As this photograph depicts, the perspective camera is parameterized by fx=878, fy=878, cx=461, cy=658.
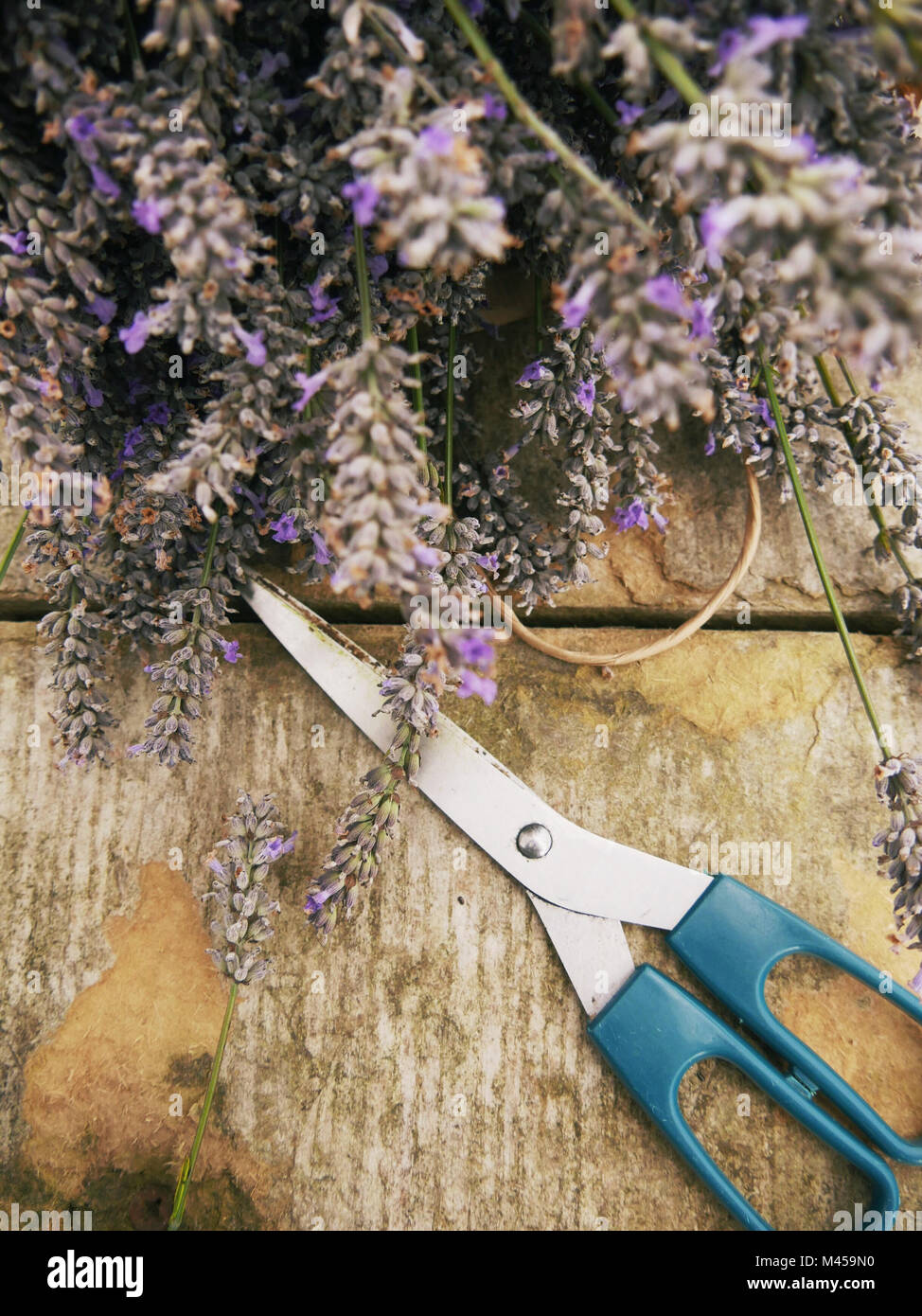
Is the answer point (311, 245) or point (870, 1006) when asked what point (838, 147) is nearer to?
point (311, 245)

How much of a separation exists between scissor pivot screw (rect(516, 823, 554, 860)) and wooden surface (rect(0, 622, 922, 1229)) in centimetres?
8

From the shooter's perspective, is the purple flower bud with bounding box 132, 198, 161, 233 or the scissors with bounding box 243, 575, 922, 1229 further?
the scissors with bounding box 243, 575, 922, 1229

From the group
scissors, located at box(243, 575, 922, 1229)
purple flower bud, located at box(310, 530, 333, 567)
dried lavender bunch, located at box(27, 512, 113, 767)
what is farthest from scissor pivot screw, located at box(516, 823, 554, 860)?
dried lavender bunch, located at box(27, 512, 113, 767)

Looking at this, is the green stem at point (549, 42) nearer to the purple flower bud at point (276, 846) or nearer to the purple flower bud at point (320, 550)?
the purple flower bud at point (320, 550)

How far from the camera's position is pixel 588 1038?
110cm

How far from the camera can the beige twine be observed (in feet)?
3.66

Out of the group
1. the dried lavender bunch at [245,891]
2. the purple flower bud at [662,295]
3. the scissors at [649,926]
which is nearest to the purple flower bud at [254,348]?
the purple flower bud at [662,295]

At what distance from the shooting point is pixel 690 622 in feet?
3.67

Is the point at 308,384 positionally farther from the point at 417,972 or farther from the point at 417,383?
the point at 417,972

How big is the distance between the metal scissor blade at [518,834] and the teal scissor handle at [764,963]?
3 centimetres

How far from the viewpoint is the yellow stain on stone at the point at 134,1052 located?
1.11 metres

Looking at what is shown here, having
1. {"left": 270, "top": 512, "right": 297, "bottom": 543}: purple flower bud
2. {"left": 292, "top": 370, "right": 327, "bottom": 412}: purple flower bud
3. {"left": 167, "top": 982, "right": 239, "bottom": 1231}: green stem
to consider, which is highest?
{"left": 270, "top": 512, "right": 297, "bottom": 543}: purple flower bud

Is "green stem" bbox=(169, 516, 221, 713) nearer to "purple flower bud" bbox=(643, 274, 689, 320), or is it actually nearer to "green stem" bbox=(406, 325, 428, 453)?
"green stem" bbox=(406, 325, 428, 453)

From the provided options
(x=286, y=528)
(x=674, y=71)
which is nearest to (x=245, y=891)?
(x=286, y=528)
